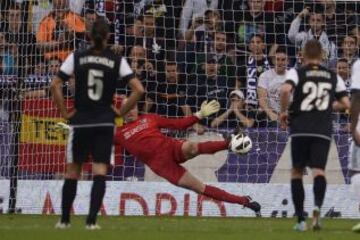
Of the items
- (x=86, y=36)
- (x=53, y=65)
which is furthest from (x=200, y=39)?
(x=53, y=65)

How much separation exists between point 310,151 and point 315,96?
2.06 ft

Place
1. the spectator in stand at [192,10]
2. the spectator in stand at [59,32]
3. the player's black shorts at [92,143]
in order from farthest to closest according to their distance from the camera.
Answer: the spectator in stand at [192,10], the spectator in stand at [59,32], the player's black shorts at [92,143]

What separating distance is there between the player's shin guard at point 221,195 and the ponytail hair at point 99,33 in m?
5.36

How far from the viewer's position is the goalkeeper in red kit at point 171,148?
57.2ft

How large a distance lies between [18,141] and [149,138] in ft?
9.33

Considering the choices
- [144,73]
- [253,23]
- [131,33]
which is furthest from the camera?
[253,23]

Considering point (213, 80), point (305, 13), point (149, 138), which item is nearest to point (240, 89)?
point (213, 80)

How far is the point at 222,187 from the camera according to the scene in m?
19.2

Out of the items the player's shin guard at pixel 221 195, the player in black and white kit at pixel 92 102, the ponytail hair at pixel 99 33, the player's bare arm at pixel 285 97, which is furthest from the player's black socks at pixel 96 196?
the player's shin guard at pixel 221 195

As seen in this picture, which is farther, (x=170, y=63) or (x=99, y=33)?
(x=170, y=63)

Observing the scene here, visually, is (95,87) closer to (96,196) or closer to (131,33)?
(96,196)

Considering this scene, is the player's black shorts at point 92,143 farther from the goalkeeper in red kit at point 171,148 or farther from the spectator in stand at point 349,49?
the spectator in stand at point 349,49

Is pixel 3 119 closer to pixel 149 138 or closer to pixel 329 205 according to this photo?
pixel 149 138

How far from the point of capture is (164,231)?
42.5 feet
